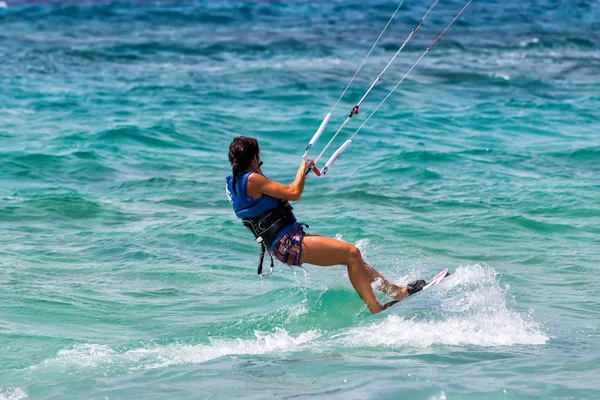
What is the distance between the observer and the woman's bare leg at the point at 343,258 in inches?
316

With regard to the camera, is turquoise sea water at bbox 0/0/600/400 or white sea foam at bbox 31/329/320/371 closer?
turquoise sea water at bbox 0/0/600/400

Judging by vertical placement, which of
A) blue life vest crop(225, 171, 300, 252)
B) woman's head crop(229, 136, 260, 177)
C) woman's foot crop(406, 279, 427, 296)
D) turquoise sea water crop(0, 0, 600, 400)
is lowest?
turquoise sea water crop(0, 0, 600, 400)

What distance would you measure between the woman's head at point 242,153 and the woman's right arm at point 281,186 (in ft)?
0.46

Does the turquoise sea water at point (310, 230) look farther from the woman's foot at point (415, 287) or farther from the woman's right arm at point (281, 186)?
the woman's right arm at point (281, 186)

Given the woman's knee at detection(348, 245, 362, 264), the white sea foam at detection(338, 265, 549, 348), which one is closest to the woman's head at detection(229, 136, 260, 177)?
the woman's knee at detection(348, 245, 362, 264)

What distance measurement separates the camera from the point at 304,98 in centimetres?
2600

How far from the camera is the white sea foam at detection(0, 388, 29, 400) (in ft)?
21.5

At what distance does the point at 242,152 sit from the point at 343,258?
137 cm

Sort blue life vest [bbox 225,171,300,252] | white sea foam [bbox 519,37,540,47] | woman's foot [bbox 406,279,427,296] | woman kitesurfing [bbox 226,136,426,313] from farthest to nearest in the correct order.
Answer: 1. white sea foam [bbox 519,37,540,47]
2. woman's foot [bbox 406,279,427,296]
3. blue life vest [bbox 225,171,300,252]
4. woman kitesurfing [bbox 226,136,426,313]

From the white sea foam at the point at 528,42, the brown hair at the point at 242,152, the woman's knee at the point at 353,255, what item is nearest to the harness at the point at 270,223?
the brown hair at the point at 242,152

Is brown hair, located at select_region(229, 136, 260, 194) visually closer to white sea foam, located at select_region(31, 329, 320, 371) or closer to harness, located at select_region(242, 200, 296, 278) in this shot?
harness, located at select_region(242, 200, 296, 278)

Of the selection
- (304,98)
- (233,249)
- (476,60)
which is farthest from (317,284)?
(476,60)

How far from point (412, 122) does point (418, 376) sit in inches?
639

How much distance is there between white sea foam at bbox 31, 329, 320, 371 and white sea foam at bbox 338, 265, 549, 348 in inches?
23.3
